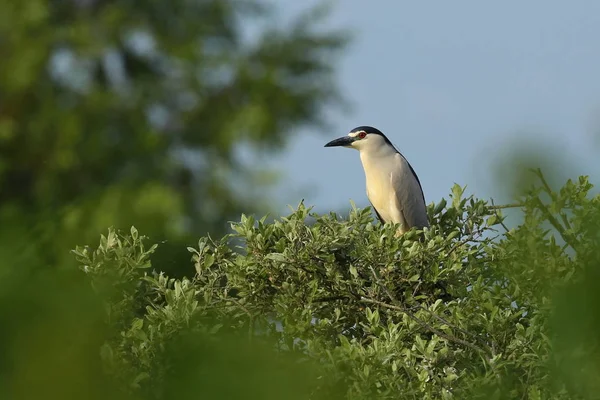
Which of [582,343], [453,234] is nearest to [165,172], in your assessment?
Result: [453,234]

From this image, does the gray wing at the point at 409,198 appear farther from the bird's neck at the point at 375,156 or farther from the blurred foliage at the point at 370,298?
the blurred foliage at the point at 370,298

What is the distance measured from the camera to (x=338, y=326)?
3.96 meters

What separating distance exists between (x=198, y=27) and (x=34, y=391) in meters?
19.8

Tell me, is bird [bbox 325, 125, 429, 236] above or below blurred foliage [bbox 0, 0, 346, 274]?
below

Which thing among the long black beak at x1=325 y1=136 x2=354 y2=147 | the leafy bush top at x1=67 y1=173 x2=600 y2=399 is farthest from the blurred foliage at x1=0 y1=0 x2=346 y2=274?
the leafy bush top at x1=67 y1=173 x2=600 y2=399

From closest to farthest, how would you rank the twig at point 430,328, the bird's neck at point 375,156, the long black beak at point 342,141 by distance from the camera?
the twig at point 430,328 < the bird's neck at point 375,156 < the long black beak at point 342,141

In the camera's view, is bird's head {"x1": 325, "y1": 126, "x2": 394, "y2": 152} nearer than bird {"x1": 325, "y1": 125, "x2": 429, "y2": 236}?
No

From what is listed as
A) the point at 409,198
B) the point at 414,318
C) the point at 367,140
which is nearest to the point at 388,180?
the point at 409,198

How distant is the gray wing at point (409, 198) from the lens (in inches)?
284

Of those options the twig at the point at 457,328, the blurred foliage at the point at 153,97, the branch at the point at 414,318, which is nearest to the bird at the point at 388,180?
the branch at the point at 414,318

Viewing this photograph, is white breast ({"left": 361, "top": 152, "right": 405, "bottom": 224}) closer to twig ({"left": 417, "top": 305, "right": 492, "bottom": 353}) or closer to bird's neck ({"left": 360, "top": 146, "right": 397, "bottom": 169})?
bird's neck ({"left": 360, "top": 146, "right": 397, "bottom": 169})

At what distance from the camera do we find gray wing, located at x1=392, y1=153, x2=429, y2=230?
7.22 meters

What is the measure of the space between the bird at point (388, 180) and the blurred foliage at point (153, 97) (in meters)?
9.05

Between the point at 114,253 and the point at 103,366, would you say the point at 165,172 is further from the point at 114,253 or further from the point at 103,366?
the point at 103,366
